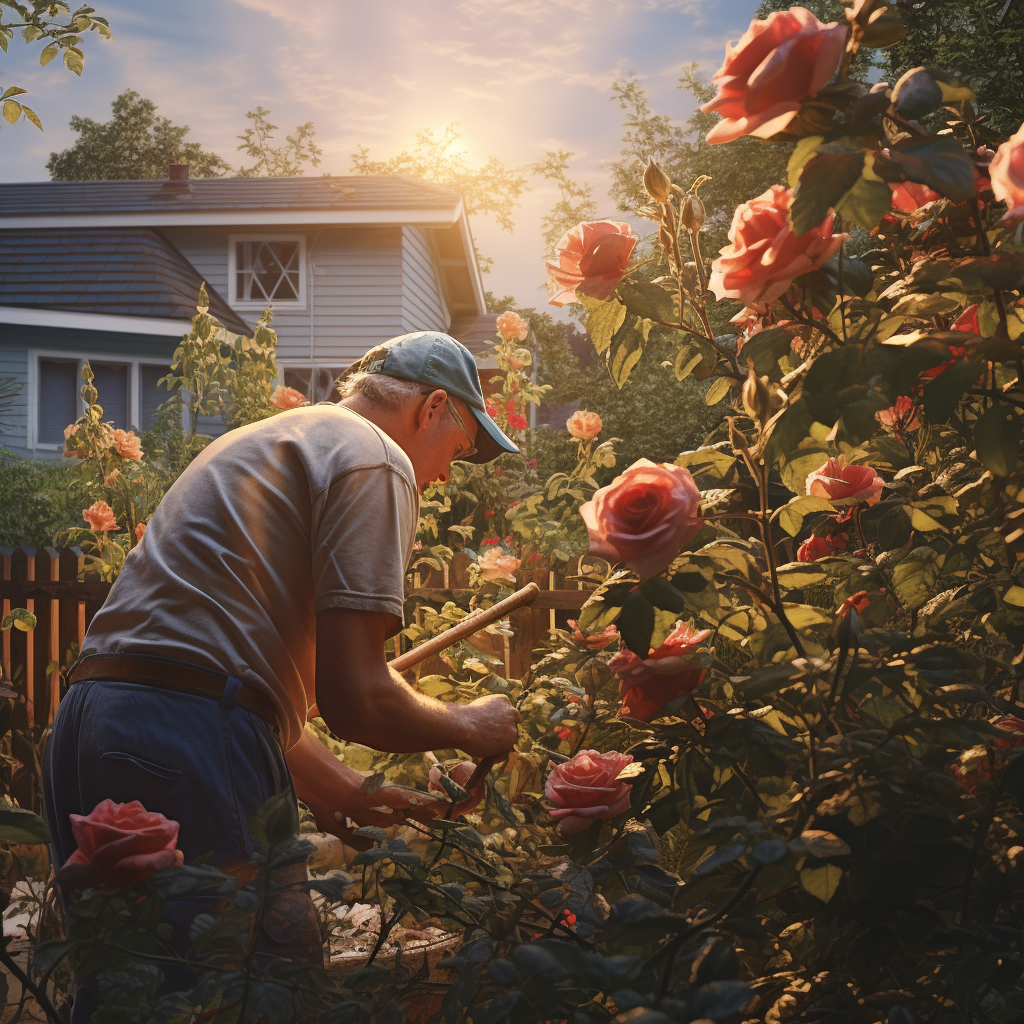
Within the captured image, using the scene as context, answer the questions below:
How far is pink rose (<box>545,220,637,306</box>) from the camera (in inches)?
49.9

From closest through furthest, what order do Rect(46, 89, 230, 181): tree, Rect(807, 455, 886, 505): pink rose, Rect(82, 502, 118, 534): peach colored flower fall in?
Rect(807, 455, 886, 505): pink rose
Rect(82, 502, 118, 534): peach colored flower
Rect(46, 89, 230, 181): tree

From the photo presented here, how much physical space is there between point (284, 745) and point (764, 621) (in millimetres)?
994

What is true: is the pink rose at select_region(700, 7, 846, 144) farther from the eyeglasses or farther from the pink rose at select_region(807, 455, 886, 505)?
the eyeglasses

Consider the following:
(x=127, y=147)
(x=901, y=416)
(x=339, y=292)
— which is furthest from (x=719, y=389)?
(x=127, y=147)

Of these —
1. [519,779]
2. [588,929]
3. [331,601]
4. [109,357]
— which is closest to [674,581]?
[588,929]

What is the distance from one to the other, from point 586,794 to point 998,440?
65cm

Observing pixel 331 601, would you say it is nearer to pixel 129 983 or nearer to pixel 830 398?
pixel 129 983

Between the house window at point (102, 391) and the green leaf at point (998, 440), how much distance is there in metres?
17.0

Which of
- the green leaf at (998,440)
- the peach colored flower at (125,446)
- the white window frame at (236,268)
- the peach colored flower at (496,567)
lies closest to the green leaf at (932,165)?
the green leaf at (998,440)

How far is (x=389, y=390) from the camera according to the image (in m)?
2.02

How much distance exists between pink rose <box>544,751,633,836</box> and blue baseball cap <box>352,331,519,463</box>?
0.97 meters

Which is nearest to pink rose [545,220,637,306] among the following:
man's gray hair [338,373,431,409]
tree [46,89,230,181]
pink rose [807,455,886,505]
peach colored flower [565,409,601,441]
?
pink rose [807,455,886,505]

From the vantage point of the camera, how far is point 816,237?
39.7 inches

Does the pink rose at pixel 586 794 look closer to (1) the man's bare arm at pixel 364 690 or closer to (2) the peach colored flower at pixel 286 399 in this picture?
(1) the man's bare arm at pixel 364 690
